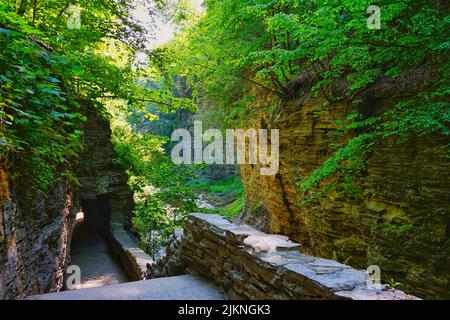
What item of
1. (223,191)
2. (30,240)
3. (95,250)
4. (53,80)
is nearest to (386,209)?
(53,80)

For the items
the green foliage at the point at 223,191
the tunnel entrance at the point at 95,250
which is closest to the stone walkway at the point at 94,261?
the tunnel entrance at the point at 95,250

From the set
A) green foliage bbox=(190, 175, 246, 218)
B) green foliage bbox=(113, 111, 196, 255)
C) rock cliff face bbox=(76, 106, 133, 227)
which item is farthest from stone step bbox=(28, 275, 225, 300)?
green foliage bbox=(190, 175, 246, 218)

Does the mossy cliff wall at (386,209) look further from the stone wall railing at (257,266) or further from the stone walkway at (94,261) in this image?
the stone walkway at (94,261)

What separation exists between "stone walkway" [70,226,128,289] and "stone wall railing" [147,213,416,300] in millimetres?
4699

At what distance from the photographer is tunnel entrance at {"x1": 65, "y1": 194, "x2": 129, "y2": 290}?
924 centimetres

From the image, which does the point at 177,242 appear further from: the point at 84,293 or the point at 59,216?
the point at 59,216

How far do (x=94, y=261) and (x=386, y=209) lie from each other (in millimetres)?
9496

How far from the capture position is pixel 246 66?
9625 millimetres

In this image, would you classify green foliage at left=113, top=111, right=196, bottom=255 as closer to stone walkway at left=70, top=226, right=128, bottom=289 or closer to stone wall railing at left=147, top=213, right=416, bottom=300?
stone walkway at left=70, top=226, right=128, bottom=289

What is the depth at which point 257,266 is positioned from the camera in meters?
3.19

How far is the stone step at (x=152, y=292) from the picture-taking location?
3.78 m

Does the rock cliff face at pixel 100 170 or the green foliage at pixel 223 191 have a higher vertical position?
the rock cliff face at pixel 100 170
